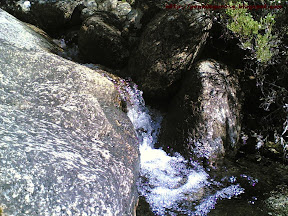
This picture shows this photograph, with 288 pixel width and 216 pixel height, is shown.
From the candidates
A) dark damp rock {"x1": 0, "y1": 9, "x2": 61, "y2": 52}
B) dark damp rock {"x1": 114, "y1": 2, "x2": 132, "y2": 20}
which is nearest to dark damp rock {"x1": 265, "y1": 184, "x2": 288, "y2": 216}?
dark damp rock {"x1": 0, "y1": 9, "x2": 61, "y2": 52}

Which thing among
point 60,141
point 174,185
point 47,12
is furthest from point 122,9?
point 60,141

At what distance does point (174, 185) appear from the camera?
3.70 meters

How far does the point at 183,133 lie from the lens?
14.2 feet

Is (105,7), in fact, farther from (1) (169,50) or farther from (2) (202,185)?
(2) (202,185)

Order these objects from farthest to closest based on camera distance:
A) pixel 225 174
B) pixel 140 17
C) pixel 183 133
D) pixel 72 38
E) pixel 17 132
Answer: pixel 72 38
pixel 140 17
pixel 183 133
pixel 225 174
pixel 17 132

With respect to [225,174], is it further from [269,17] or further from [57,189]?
[57,189]

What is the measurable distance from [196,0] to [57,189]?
4.88 m

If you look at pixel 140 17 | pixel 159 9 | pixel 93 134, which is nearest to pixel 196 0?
pixel 159 9

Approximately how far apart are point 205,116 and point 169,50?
1465 millimetres

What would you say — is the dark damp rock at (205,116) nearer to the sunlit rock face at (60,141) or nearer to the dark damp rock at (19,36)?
the sunlit rock face at (60,141)

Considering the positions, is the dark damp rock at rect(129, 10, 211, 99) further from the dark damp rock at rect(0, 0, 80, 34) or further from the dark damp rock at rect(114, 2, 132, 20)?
the dark damp rock at rect(0, 0, 80, 34)

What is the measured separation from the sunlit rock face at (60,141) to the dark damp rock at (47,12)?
13.4 ft

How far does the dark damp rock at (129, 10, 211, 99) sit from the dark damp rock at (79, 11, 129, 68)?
0.72m

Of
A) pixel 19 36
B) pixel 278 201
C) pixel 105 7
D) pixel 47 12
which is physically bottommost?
pixel 278 201
